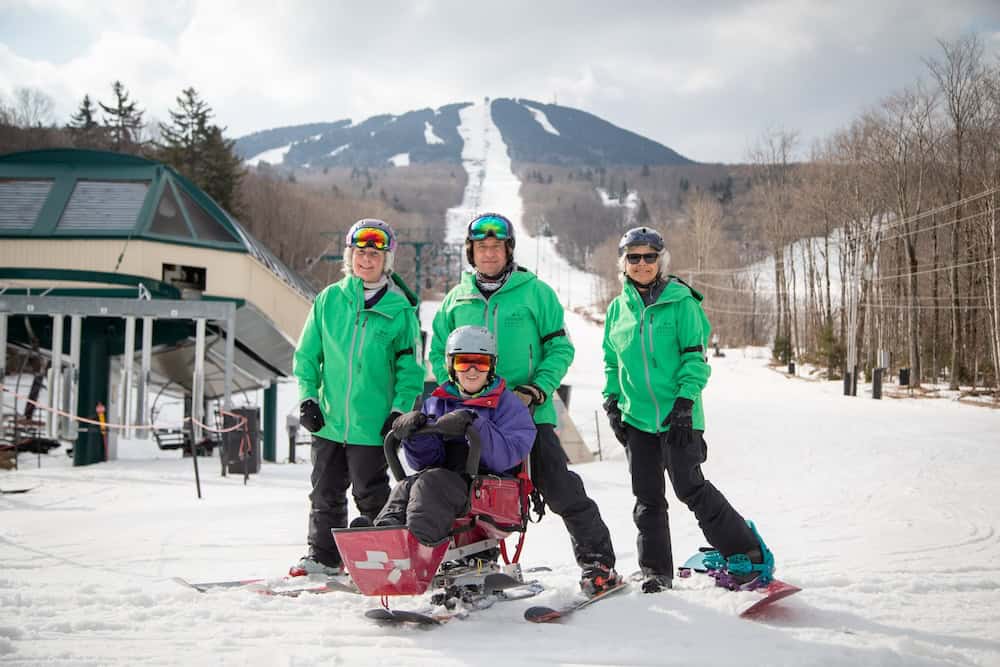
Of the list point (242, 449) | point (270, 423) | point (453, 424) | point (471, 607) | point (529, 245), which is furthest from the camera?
point (529, 245)

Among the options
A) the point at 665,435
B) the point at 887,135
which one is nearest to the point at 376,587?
the point at 665,435

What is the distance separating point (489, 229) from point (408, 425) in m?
1.30

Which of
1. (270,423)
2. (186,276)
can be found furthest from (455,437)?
(270,423)

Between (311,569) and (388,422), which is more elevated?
(388,422)

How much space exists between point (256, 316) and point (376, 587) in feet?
43.8

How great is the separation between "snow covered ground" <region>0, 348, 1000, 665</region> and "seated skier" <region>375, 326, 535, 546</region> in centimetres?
55

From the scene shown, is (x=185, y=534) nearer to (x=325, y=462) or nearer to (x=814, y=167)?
(x=325, y=462)

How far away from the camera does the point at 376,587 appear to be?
327 cm

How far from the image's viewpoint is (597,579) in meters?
3.76

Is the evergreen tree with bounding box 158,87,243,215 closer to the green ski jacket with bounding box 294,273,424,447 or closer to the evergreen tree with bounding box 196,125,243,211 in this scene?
the evergreen tree with bounding box 196,125,243,211

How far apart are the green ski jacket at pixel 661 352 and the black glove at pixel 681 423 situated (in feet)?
0.44

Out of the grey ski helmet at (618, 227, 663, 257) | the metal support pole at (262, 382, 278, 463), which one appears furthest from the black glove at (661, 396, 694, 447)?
the metal support pole at (262, 382, 278, 463)

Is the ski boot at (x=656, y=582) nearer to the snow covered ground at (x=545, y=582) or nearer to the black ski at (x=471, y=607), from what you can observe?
the snow covered ground at (x=545, y=582)

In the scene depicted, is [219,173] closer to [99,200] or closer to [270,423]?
[270,423]
